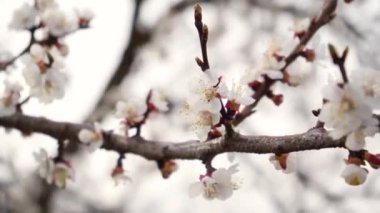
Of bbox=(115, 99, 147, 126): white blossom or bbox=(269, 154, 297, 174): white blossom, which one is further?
bbox=(115, 99, 147, 126): white blossom

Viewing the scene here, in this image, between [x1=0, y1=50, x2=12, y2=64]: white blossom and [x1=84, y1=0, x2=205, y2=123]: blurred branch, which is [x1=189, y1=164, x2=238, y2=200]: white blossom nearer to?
[x1=0, y1=50, x2=12, y2=64]: white blossom

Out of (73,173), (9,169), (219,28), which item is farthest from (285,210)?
(73,173)

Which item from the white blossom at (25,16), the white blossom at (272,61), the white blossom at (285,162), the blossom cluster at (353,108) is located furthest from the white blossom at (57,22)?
the blossom cluster at (353,108)

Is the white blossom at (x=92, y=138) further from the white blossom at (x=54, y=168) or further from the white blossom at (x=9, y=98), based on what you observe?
the white blossom at (x=9, y=98)

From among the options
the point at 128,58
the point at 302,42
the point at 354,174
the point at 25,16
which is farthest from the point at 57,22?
the point at 128,58

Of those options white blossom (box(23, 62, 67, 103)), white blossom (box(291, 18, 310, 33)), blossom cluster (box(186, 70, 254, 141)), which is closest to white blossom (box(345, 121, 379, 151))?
blossom cluster (box(186, 70, 254, 141))

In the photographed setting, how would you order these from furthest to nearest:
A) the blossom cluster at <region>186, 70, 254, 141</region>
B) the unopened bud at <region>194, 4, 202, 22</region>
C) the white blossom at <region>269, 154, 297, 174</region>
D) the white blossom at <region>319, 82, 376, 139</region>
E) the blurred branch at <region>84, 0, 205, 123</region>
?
the blurred branch at <region>84, 0, 205, 123</region>, the white blossom at <region>269, 154, 297, 174</region>, the blossom cluster at <region>186, 70, 254, 141</region>, the unopened bud at <region>194, 4, 202, 22</region>, the white blossom at <region>319, 82, 376, 139</region>
